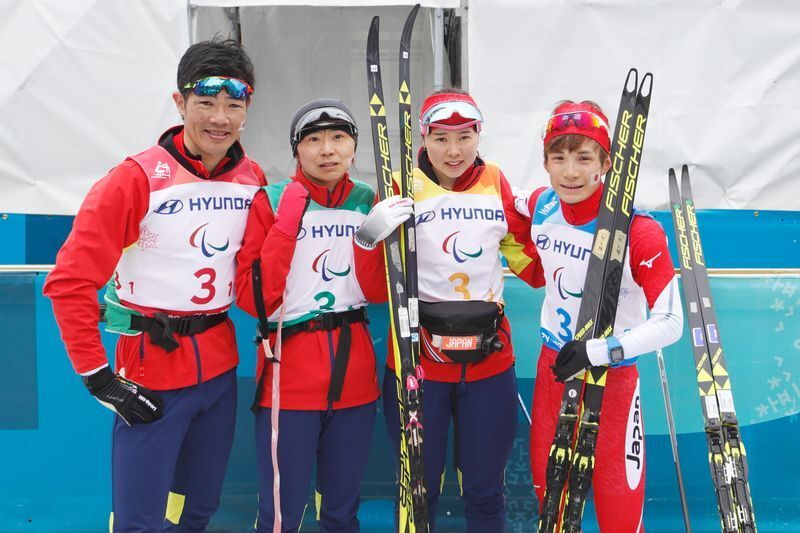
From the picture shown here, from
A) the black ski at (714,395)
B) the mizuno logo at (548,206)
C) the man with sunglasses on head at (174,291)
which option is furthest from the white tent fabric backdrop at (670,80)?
the man with sunglasses on head at (174,291)

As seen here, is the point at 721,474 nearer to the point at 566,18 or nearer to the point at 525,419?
the point at 525,419

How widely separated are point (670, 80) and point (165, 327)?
2873 millimetres

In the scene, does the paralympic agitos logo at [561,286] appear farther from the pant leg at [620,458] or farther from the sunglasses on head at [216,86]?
the sunglasses on head at [216,86]

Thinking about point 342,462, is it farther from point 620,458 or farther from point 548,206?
point 548,206

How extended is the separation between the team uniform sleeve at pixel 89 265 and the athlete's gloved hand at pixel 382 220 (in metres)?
0.75

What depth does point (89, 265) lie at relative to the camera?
220 cm

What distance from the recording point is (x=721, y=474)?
2438 mm

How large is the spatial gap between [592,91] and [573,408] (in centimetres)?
208

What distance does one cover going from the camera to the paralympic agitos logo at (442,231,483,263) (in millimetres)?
2662

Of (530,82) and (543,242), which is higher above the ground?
(530,82)

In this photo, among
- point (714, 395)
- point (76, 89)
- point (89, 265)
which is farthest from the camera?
point (76, 89)

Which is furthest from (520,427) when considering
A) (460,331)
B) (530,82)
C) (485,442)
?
(530,82)

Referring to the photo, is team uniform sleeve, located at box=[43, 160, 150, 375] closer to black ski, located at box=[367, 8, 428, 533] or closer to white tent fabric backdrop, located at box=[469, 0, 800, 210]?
black ski, located at box=[367, 8, 428, 533]

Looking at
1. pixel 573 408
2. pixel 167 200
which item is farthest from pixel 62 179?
pixel 573 408
